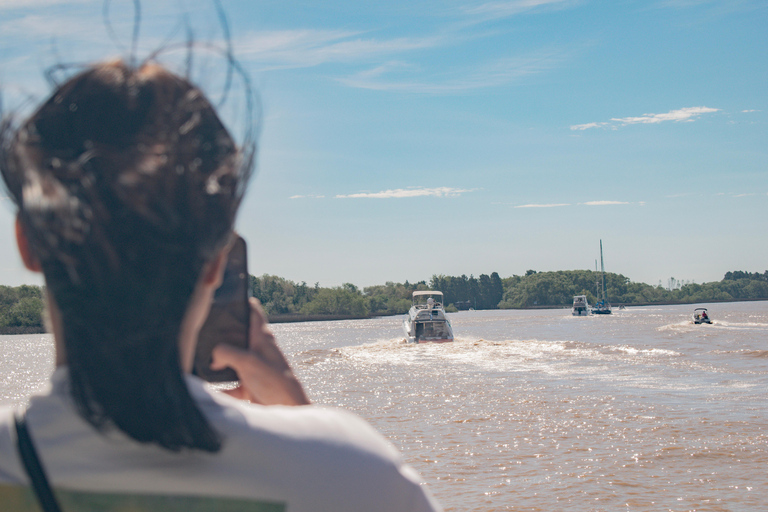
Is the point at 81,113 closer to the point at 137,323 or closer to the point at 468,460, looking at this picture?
the point at 137,323

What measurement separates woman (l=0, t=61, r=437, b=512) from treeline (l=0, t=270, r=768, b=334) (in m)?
116

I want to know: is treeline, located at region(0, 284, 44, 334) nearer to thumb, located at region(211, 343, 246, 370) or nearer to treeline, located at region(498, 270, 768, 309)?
thumb, located at region(211, 343, 246, 370)

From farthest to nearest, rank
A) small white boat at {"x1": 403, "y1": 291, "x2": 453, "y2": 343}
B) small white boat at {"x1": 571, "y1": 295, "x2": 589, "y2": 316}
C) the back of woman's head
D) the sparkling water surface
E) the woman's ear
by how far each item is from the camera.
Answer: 1. small white boat at {"x1": 571, "y1": 295, "x2": 589, "y2": 316}
2. small white boat at {"x1": 403, "y1": 291, "x2": 453, "y2": 343}
3. the sparkling water surface
4. the woman's ear
5. the back of woman's head

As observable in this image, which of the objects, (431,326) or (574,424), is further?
(431,326)

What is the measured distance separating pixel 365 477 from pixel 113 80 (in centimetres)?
61

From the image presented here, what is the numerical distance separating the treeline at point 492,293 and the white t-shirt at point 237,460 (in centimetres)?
11651

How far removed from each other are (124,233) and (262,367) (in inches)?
15.9

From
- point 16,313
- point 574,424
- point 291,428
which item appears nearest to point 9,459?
point 291,428

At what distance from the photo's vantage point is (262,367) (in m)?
1.12

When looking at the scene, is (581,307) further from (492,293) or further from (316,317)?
(492,293)

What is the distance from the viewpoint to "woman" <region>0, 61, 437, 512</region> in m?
0.79

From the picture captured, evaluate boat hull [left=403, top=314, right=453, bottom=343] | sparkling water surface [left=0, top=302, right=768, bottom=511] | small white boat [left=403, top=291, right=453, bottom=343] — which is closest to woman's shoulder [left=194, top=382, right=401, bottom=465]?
sparkling water surface [left=0, top=302, right=768, bottom=511]

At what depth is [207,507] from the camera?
82 centimetres

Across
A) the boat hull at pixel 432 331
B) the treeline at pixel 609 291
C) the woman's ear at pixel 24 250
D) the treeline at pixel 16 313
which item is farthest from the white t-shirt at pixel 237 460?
the treeline at pixel 609 291
